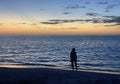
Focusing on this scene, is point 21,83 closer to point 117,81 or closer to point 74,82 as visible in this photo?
point 74,82

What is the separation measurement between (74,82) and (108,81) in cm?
198

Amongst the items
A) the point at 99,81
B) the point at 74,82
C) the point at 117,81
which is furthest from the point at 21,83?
the point at 117,81

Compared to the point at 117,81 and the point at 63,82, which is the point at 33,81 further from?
the point at 117,81

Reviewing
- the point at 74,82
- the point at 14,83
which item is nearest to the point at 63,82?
the point at 74,82

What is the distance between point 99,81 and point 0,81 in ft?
18.6

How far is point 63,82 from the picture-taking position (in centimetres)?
1650

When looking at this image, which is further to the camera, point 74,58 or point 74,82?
point 74,58

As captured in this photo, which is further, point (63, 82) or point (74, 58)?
point (74, 58)

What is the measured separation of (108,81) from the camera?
16.7 m

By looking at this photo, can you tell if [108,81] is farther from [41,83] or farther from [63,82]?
[41,83]

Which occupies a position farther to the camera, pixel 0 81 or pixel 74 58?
pixel 74 58

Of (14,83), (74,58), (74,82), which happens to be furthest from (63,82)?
(74,58)

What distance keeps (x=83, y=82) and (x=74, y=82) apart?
20.3 inches

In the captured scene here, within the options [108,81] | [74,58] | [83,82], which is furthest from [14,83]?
[74,58]
